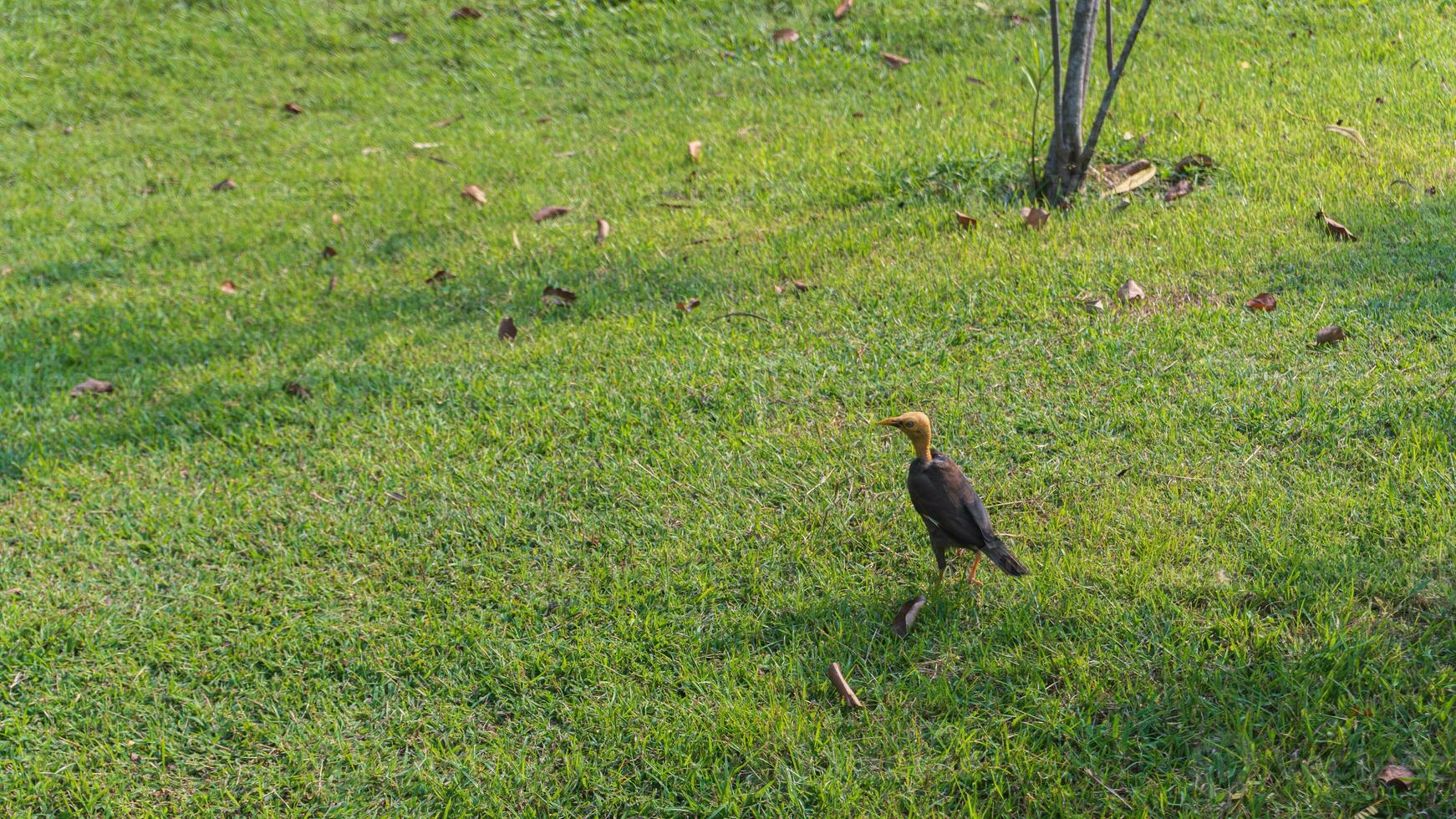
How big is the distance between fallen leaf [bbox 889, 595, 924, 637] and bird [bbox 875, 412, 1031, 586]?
4.7 inches

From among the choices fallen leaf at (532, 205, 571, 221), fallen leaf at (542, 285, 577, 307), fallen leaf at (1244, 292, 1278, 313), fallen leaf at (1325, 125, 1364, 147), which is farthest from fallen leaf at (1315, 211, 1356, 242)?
fallen leaf at (532, 205, 571, 221)

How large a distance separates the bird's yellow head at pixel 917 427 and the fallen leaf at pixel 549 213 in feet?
11.5

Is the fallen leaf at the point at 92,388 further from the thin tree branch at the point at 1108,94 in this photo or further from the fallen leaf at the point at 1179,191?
the fallen leaf at the point at 1179,191

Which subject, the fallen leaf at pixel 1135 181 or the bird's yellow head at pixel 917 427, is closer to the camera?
the bird's yellow head at pixel 917 427

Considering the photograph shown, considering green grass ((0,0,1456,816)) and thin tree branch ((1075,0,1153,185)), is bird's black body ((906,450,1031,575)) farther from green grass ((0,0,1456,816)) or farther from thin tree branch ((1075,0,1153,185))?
thin tree branch ((1075,0,1153,185))

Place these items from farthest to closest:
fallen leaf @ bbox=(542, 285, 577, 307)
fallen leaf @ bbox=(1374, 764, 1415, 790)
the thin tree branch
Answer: fallen leaf @ bbox=(542, 285, 577, 307) < the thin tree branch < fallen leaf @ bbox=(1374, 764, 1415, 790)

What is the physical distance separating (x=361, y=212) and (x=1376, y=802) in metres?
5.84

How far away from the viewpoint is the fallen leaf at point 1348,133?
5.28 metres

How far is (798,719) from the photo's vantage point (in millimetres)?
2672

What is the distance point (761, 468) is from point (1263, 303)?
6.80ft

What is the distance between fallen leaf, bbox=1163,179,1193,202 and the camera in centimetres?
507

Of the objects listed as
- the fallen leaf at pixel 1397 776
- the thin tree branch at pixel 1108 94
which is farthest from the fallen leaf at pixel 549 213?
the fallen leaf at pixel 1397 776

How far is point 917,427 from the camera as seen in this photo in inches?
117

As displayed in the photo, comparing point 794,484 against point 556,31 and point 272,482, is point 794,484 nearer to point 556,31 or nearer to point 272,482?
point 272,482
